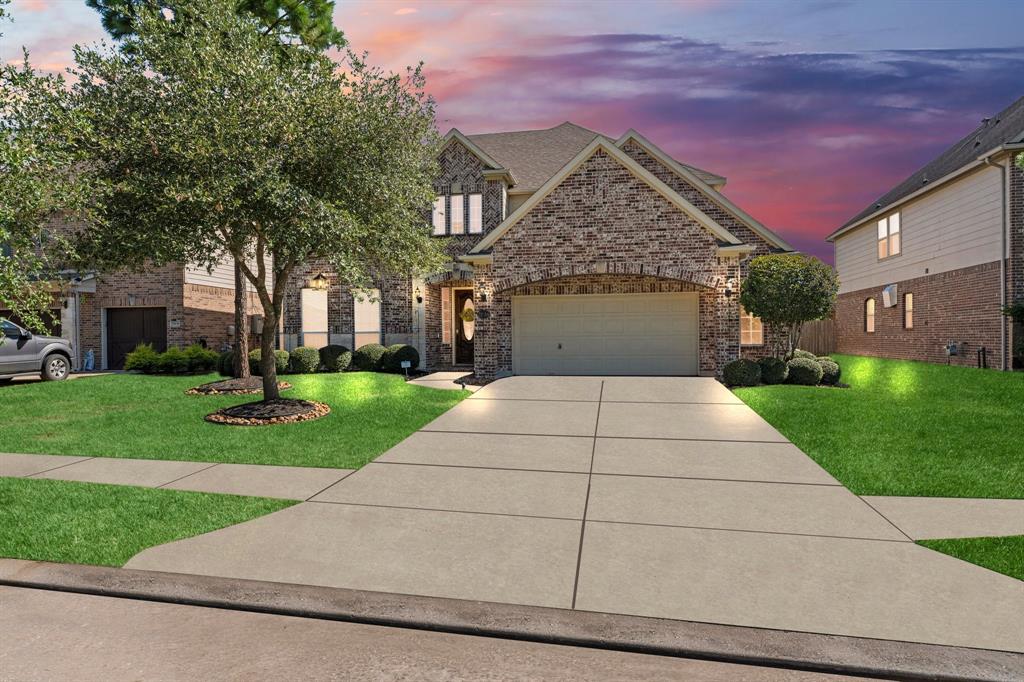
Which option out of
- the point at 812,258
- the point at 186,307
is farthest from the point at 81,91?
the point at 812,258

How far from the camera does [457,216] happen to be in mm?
19953

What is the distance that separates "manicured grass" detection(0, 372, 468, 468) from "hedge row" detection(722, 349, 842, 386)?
6.76 meters

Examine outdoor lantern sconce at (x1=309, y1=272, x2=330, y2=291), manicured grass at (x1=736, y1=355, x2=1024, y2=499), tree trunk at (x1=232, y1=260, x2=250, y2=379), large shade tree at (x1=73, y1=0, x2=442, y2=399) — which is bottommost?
manicured grass at (x1=736, y1=355, x2=1024, y2=499)

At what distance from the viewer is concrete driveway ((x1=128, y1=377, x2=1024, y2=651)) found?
11.9ft

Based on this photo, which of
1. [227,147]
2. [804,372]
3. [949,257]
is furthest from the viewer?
[949,257]

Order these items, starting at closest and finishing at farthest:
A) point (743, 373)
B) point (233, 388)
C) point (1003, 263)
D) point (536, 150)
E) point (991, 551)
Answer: point (991, 551), point (233, 388), point (743, 373), point (1003, 263), point (536, 150)

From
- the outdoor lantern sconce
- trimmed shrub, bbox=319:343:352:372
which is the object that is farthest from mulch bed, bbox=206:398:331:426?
the outdoor lantern sconce

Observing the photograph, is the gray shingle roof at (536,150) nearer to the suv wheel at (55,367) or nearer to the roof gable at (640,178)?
the roof gable at (640,178)

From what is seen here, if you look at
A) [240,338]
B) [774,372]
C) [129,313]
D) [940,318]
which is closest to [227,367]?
[240,338]

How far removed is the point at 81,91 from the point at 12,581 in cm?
845

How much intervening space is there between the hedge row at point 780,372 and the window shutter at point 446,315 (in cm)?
901

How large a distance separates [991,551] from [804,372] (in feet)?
35.1

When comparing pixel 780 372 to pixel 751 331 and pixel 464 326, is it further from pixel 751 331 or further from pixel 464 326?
pixel 464 326

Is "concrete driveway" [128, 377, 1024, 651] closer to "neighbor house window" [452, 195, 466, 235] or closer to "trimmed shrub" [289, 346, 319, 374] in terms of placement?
"trimmed shrub" [289, 346, 319, 374]
